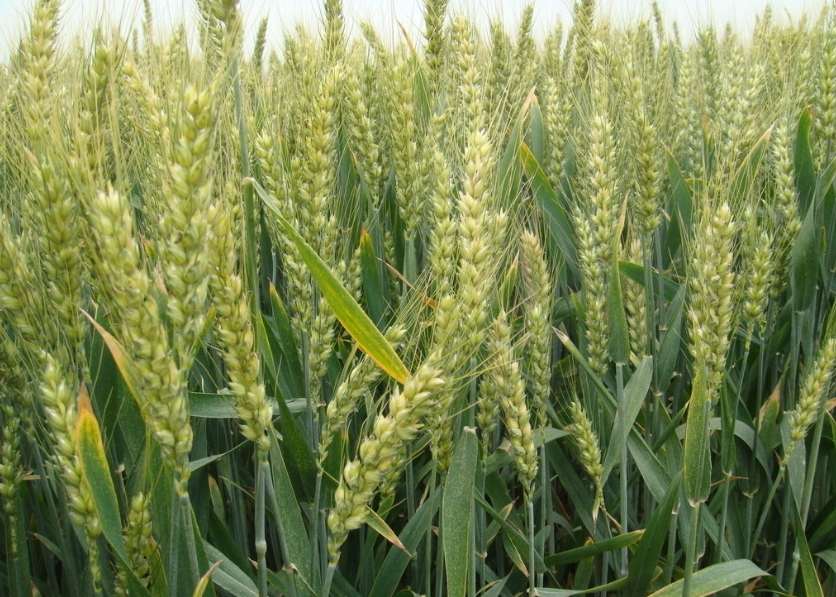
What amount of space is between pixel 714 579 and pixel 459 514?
61 cm

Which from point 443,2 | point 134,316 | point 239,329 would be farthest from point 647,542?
point 443,2

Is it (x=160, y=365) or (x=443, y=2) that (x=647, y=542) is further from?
(x=443, y=2)

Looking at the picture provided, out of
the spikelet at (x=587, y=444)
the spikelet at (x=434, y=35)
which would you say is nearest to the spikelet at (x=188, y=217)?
the spikelet at (x=587, y=444)

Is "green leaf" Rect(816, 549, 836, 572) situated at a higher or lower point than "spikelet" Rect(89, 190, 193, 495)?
lower

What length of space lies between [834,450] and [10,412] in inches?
76.2

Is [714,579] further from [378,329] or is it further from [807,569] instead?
[378,329]

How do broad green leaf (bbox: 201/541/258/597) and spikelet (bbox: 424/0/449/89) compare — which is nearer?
broad green leaf (bbox: 201/541/258/597)

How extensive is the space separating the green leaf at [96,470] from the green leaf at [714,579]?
1.03 metres

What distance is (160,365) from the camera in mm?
808

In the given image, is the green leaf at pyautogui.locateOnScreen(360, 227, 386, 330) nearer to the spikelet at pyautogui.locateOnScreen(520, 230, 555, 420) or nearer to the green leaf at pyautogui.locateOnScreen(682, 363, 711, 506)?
the spikelet at pyautogui.locateOnScreen(520, 230, 555, 420)

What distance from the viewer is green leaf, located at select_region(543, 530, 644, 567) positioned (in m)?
1.46

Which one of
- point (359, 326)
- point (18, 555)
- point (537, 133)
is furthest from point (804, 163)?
→ point (18, 555)

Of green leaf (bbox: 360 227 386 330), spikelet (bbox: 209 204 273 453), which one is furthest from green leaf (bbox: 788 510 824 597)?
spikelet (bbox: 209 204 273 453)

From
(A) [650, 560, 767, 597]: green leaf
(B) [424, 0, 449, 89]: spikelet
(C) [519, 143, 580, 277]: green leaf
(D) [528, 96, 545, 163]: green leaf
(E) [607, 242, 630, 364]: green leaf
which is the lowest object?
(A) [650, 560, 767, 597]: green leaf
